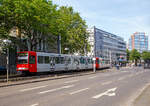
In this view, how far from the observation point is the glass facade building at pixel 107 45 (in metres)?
107

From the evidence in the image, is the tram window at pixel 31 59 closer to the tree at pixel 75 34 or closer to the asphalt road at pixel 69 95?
the asphalt road at pixel 69 95

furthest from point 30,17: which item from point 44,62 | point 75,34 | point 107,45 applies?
point 107,45

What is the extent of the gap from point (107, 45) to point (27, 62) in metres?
97.2

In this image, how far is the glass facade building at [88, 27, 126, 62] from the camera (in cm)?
10669

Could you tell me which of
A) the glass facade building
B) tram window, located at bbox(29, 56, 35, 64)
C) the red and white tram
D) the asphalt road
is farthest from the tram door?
the glass facade building

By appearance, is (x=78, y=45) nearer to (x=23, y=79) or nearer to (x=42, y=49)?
(x=42, y=49)

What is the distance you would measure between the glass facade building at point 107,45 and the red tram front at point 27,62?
71909 mm

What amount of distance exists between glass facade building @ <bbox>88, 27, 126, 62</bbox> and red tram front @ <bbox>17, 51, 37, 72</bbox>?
Result: 71.9 m

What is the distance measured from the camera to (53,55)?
2934 cm

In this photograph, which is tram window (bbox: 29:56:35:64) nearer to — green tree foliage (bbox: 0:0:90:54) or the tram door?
the tram door

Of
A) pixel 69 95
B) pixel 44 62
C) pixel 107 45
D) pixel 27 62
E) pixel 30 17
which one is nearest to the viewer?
pixel 69 95

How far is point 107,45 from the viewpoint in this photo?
118 meters

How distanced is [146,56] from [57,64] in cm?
10957

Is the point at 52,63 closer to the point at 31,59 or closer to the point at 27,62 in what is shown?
the point at 31,59
